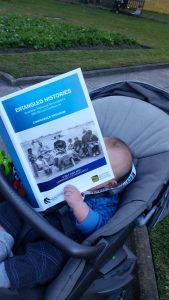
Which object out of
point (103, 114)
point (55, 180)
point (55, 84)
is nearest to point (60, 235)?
point (55, 180)

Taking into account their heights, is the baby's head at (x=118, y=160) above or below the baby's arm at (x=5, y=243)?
above

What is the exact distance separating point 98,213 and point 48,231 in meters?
0.43

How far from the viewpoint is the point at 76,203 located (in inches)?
73.4

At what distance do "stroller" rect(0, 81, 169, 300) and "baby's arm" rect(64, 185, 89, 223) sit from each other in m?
0.13

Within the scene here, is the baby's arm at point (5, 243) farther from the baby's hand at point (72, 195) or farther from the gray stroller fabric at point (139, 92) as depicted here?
the gray stroller fabric at point (139, 92)

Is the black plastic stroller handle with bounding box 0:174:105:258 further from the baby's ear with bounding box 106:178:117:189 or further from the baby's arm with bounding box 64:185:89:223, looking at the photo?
the baby's ear with bounding box 106:178:117:189

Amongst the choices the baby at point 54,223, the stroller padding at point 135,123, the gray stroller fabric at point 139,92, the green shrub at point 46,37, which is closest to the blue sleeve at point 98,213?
the baby at point 54,223

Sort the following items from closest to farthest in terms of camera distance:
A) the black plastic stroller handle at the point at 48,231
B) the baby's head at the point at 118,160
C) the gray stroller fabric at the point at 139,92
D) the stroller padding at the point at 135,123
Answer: the black plastic stroller handle at the point at 48,231, the baby's head at the point at 118,160, the stroller padding at the point at 135,123, the gray stroller fabric at the point at 139,92

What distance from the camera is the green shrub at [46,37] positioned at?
7.28m

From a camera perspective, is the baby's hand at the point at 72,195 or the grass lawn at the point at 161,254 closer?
the baby's hand at the point at 72,195

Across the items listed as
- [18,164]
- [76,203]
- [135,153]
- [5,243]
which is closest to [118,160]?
[135,153]

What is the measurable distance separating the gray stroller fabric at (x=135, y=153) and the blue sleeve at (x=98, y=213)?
0.19 feet

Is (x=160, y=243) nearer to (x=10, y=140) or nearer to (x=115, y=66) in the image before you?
(x=10, y=140)

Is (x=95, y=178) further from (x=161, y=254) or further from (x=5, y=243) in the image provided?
(x=161, y=254)
